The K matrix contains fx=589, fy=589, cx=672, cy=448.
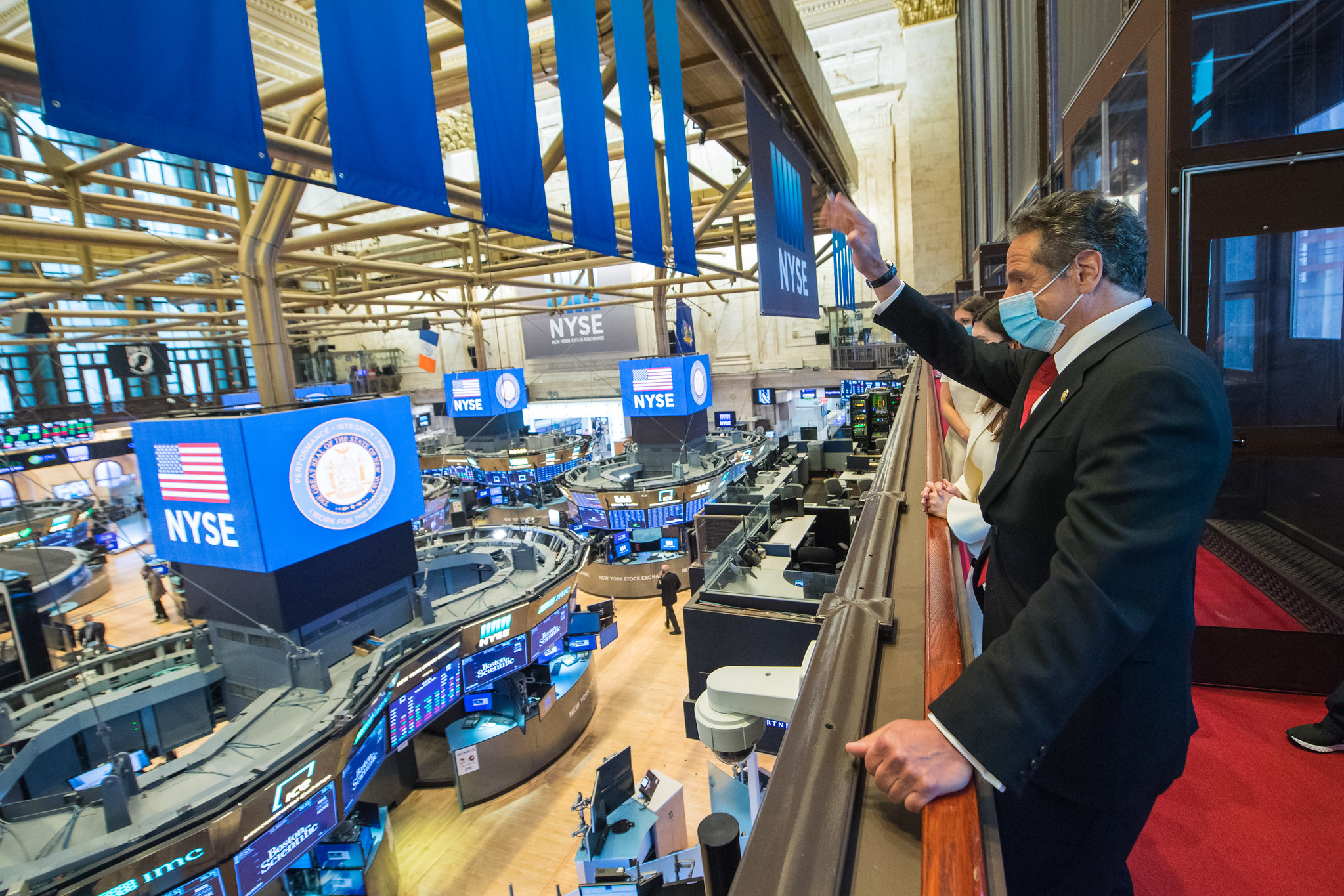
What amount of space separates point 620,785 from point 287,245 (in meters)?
7.96

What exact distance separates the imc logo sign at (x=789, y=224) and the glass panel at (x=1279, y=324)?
3.68 m

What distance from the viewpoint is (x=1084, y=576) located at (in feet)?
2.60

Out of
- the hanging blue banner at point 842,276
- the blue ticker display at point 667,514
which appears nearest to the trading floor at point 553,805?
the blue ticker display at point 667,514

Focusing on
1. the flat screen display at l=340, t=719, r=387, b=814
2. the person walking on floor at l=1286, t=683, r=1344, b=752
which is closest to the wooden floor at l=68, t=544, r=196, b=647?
the flat screen display at l=340, t=719, r=387, b=814

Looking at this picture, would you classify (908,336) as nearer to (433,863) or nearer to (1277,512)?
(1277,512)

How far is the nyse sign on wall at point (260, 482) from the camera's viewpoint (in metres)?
5.11

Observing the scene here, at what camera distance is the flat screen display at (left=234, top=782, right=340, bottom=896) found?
472cm

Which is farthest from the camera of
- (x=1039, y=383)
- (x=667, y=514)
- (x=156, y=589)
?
(x=667, y=514)

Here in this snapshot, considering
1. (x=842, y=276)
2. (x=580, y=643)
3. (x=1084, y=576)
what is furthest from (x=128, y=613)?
(x=1084, y=576)

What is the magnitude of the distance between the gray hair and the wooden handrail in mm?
737

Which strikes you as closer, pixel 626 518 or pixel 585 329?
pixel 626 518

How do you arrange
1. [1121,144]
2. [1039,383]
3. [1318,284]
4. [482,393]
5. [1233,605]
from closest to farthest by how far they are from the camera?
1. [1039,383]
2. [1318,284]
3. [1233,605]
4. [1121,144]
5. [482,393]

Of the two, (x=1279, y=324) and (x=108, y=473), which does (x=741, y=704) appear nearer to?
(x=1279, y=324)

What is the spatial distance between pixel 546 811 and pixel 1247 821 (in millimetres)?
7922
